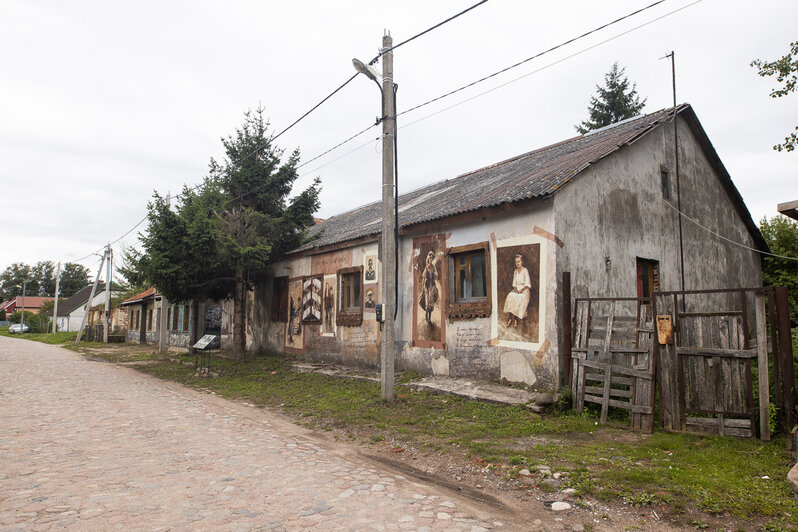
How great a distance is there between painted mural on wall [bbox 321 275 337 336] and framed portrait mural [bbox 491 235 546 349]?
6.32m

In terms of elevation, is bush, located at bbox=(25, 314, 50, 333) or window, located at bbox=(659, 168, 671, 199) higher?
window, located at bbox=(659, 168, 671, 199)

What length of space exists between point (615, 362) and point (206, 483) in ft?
19.5

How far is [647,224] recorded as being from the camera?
11969 millimetres

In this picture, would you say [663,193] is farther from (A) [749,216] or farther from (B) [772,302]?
(B) [772,302]

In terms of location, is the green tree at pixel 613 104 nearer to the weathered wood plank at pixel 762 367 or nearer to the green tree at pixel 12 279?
the weathered wood plank at pixel 762 367

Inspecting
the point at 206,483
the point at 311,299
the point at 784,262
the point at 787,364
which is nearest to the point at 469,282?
the point at 787,364

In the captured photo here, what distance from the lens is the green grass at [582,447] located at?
444cm

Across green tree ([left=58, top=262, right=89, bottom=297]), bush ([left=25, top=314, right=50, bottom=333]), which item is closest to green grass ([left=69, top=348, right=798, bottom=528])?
bush ([left=25, top=314, right=50, bottom=333])

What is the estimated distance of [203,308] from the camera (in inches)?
917

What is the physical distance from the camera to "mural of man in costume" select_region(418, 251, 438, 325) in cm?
1170

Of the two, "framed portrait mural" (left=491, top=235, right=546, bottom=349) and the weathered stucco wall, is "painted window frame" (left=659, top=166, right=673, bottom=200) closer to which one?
the weathered stucco wall

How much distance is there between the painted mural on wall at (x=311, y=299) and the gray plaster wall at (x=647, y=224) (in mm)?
8487

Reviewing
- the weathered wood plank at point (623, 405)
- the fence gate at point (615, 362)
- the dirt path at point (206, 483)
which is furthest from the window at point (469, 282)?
the dirt path at point (206, 483)

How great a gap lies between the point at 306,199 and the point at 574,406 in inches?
428
